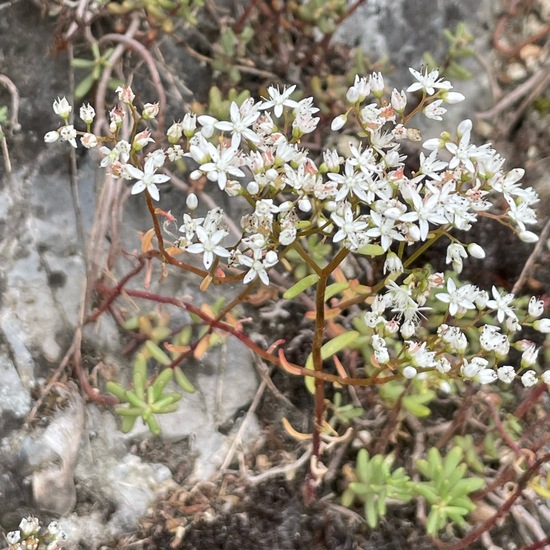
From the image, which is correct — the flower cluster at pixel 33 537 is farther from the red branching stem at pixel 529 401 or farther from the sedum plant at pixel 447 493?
the red branching stem at pixel 529 401

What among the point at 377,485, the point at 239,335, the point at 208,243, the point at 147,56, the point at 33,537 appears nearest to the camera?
the point at 208,243

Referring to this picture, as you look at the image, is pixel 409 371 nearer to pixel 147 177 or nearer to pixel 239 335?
pixel 239 335

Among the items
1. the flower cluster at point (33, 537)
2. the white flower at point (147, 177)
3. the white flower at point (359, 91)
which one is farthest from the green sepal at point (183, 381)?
the white flower at point (359, 91)

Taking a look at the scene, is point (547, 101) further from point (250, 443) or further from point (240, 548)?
point (240, 548)

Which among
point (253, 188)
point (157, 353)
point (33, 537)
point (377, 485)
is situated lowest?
point (377, 485)

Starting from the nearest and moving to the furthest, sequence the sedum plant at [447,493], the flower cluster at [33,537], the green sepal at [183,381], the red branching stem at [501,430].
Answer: the flower cluster at [33,537]
the sedum plant at [447,493]
the red branching stem at [501,430]
the green sepal at [183,381]

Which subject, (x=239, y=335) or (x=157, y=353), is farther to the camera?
(x=157, y=353)

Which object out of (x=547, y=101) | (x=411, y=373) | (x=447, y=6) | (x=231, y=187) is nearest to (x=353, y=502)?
(x=411, y=373)

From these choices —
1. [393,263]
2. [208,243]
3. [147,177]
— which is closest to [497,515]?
[393,263]

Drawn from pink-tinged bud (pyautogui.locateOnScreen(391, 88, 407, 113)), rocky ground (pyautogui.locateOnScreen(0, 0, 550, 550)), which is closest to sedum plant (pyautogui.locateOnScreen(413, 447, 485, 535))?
rocky ground (pyautogui.locateOnScreen(0, 0, 550, 550))

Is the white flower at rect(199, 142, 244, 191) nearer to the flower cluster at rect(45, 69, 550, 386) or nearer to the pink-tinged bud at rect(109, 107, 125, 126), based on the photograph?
the flower cluster at rect(45, 69, 550, 386)

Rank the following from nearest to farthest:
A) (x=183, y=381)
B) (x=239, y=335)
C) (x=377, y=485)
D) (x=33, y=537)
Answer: (x=33, y=537) → (x=239, y=335) → (x=377, y=485) → (x=183, y=381)
